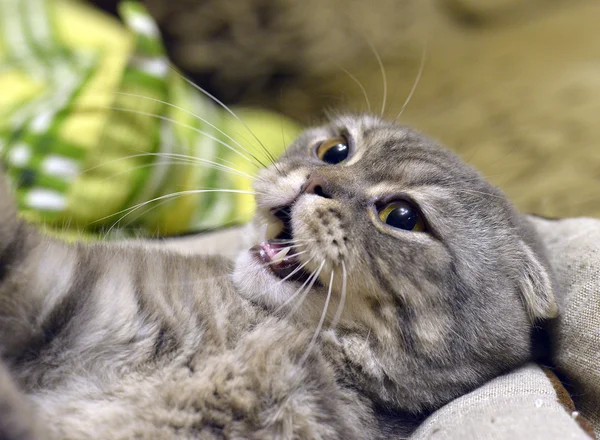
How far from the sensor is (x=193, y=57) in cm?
305

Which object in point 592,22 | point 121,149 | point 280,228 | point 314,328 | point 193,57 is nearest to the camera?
point 314,328

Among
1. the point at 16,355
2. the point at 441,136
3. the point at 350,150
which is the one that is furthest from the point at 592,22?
the point at 16,355

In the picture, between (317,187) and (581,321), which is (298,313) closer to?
(317,187)

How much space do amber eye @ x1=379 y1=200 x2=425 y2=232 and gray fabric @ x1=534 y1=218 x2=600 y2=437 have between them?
39 cm

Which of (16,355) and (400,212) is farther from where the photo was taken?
(400,212)

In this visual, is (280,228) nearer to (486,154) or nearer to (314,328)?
(314,328)

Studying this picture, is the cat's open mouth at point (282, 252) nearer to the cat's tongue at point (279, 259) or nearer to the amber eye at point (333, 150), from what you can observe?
the cat's tongue at point (279, 259)

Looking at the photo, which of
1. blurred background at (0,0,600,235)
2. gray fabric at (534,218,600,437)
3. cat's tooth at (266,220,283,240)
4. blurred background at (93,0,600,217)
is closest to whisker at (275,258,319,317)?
cat's tooth at (266,220,283,240)

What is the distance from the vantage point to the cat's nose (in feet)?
3.73

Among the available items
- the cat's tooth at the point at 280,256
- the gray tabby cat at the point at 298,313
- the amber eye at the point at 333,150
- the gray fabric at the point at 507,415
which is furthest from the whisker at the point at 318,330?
the amber eye at the point at 333,150

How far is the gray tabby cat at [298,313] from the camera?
37.2 inches

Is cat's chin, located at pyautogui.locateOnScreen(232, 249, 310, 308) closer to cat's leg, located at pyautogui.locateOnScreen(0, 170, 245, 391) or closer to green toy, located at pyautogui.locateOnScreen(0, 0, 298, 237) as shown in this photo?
cat's leg, located at pyautogui.locateOnScreen(0, 170, 245, 391)

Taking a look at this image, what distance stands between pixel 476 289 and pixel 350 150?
1.52ft

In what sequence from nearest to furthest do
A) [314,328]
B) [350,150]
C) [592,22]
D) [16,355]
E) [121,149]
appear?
[16,355]
[314,328]
[350,150]
[121,149]
[592,22]
